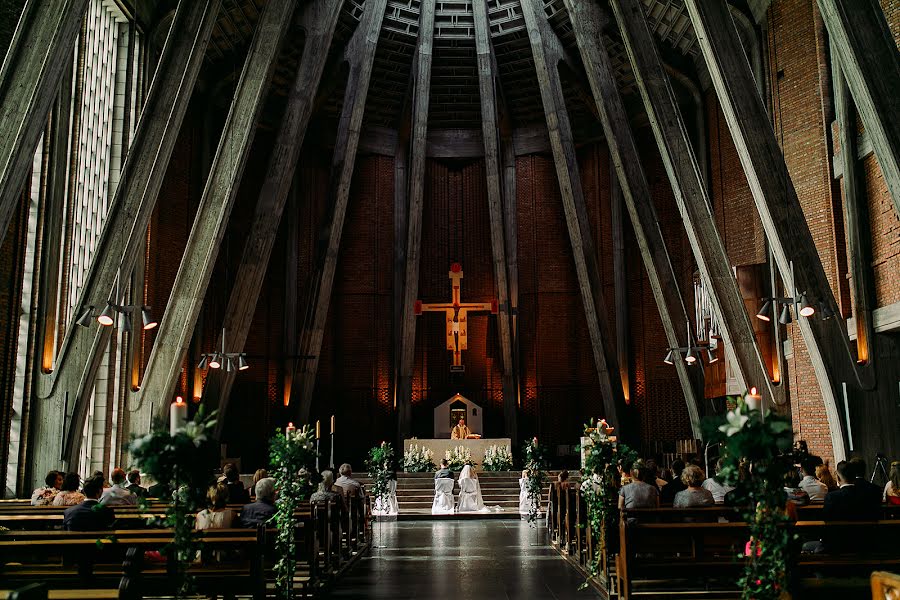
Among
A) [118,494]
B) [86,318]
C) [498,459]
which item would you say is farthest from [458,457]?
[118,494]

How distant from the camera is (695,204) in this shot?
1226 cm

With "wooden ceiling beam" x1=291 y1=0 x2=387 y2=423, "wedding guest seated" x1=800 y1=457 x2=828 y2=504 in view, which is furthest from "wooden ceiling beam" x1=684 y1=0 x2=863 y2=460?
"wooden ceiling beam" x1=291 y1=0 x2=387 y2=423

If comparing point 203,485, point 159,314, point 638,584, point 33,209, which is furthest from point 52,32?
point 159,314

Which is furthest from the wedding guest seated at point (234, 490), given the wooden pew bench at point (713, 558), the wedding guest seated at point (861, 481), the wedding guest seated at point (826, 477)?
the wedding guest seated at point (861, 481)

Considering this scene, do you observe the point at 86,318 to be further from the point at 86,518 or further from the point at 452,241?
the point at 452,241

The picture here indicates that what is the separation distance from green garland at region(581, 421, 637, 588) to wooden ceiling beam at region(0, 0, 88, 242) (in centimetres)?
587

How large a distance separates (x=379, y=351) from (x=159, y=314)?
6.35 metres

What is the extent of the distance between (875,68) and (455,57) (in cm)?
1259

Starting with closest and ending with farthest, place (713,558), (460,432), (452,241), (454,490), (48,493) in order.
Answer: (713,558), (48,493), (454,490), (460,432), (452,241)

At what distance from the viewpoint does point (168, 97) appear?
10.7 meters

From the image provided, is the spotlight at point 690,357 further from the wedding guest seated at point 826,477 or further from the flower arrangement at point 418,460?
the wedding guest seated at point 826,477

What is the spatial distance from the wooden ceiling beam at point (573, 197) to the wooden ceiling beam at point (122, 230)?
8.02 m

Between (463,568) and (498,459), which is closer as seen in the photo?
(463,568)

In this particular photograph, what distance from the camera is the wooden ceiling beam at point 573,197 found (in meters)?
16.9
